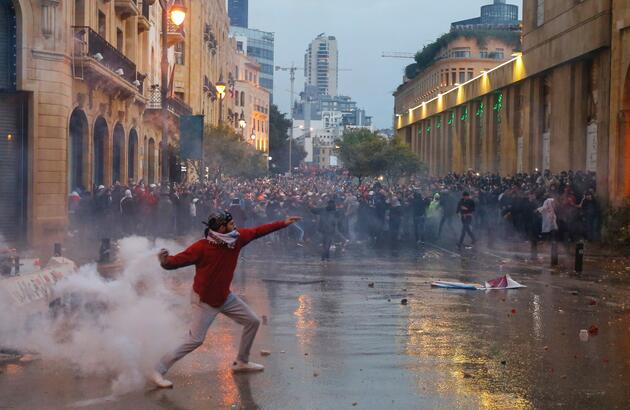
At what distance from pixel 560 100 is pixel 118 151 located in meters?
17.9

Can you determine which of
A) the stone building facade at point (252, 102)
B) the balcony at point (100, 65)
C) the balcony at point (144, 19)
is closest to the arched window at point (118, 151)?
the balcony at point (100, 65)

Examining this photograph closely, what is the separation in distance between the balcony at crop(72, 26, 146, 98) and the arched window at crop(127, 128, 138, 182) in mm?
3279

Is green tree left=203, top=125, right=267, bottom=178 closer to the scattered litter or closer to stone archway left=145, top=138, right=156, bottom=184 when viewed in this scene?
stone archway left=145, top=138, right=156, bottom=184

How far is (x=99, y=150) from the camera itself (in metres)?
33.4

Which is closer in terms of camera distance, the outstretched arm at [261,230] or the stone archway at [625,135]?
the outstretched arm at [261,230]

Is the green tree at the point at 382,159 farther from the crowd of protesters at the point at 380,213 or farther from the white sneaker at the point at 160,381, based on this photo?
the white sneaker at the point at 160,381

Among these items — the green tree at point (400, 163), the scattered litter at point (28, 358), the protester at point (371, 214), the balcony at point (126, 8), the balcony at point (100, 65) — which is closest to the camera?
the scattered litter at point (28, 358)

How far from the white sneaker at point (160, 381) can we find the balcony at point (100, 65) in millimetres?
19814

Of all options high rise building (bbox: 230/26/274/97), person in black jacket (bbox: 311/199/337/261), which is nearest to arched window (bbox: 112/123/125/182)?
person in black jacket (bbox: 311/199/337/261)

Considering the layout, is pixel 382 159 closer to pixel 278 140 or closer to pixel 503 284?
pixel 503 284

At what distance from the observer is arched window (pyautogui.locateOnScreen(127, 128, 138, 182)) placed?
38.4 meters

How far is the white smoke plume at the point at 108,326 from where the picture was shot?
8.82 meters

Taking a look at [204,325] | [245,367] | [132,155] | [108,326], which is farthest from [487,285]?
[132,155]

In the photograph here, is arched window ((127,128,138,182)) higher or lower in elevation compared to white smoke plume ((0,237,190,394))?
higher
